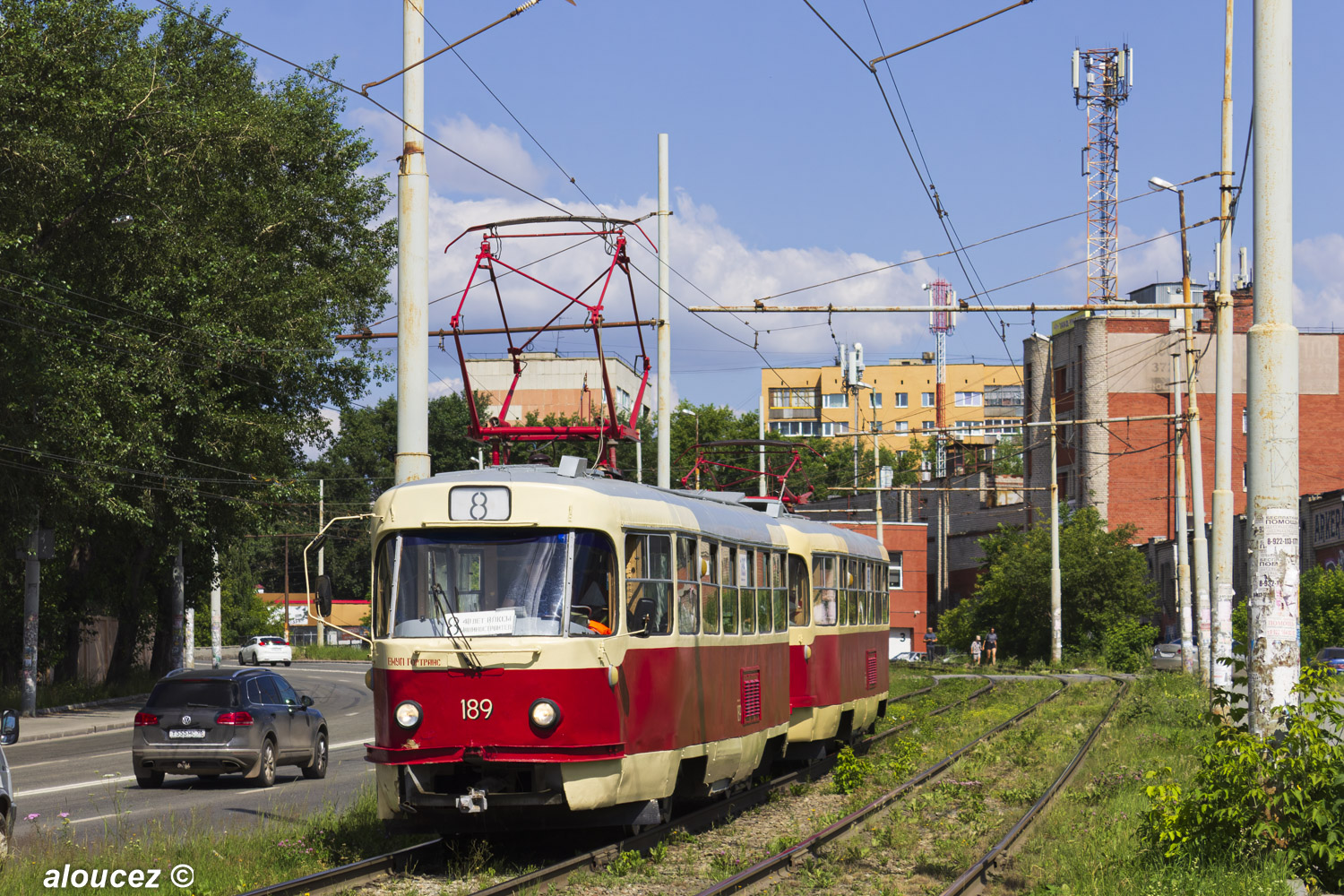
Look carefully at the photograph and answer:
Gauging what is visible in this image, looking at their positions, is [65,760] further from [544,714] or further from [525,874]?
[525,874]

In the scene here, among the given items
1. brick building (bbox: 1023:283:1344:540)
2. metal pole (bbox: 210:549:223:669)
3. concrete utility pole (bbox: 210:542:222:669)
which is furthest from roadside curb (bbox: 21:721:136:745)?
brick building (bbox: 1023:283:1344:540)

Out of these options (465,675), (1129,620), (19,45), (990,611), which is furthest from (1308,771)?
(990,611)

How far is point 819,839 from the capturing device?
12.1 metres

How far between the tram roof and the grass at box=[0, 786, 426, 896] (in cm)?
279

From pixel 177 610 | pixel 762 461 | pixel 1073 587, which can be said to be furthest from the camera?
pixel 1073 587

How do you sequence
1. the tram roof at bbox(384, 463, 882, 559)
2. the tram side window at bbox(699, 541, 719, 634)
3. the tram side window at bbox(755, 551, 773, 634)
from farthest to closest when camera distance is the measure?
the tram side window at bbox(755, 551, 773, 634)
the tram side window at bbox(699, 541, 719, 634)
the tram roof at bbox(384, 463, 882, 559)

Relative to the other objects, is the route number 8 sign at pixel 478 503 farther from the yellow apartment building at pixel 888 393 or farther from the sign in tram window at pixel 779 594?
the yellow apartment building at pixel 888 393

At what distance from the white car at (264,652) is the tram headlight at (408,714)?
201 feet

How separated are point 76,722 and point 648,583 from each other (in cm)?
2583

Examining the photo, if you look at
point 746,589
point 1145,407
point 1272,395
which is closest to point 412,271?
point 746,589

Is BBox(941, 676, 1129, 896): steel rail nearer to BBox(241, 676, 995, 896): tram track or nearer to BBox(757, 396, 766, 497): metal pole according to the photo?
BBox(241, 676, 995, 896): tram track

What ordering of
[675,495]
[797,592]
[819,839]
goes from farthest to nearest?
1. [797,592]
2. [675,495]
3. [819,839]

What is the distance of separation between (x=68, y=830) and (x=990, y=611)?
5557cm

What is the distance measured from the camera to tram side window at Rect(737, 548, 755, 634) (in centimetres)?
1485
